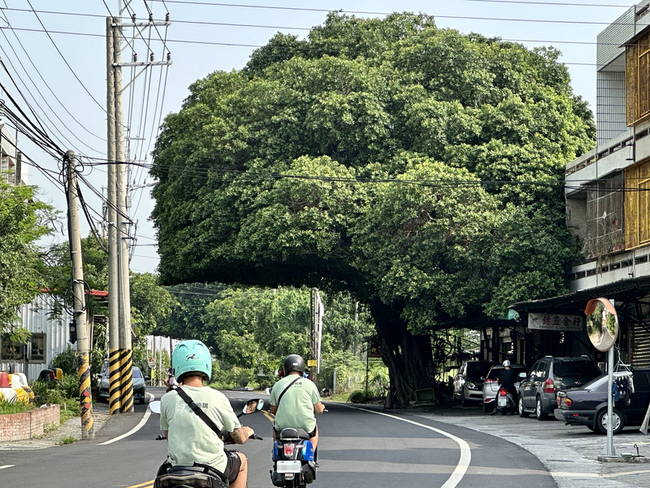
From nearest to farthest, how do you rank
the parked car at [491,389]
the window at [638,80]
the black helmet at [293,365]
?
1. the black helmet at [293,365]
2. the window at [638,80]
3. the parked car at [491,389]

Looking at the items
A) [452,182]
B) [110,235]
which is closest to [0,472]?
[110,235]

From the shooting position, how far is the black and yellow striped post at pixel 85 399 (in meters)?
22.4

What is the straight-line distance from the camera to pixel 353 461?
50.3 feet

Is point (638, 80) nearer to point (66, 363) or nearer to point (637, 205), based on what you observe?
point (637, 205)

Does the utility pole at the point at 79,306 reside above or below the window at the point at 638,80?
below

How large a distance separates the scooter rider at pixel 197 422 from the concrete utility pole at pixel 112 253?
74.2 feet

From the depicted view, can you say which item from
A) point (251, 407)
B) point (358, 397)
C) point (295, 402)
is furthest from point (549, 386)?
point (358, 397)

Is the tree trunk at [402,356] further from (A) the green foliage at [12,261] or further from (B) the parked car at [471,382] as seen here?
(A) the green foliage at [12,261]

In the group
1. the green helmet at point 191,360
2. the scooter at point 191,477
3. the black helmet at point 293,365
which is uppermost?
the green helmet at point 191,360

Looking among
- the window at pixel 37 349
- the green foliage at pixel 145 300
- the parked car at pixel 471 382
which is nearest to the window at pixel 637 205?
the parked car at pixel 471 382

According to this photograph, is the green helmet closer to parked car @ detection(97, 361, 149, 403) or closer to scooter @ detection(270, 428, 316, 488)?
scooter @ detection(270, 428, 316, 488)

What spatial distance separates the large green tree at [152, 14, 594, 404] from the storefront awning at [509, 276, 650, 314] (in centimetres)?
89

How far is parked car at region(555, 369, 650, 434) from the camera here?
20.6 meters

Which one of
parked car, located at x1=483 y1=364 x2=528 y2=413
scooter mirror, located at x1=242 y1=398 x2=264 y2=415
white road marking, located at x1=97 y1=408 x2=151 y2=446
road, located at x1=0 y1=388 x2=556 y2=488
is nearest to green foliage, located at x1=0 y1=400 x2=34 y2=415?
road, located at x1=0 y1=388 x2=556 y2=488
